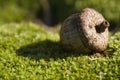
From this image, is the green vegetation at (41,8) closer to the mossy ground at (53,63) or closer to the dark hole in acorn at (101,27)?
the mossy ground at (53,63)

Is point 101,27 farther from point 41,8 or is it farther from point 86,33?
point 41,8

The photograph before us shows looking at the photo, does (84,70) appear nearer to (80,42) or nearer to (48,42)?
(80,42)

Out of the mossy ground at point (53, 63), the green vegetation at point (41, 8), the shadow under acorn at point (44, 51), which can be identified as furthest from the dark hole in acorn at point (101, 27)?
the green vegetation at point (41, 8)

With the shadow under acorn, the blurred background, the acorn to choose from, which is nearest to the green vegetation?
the blurred background

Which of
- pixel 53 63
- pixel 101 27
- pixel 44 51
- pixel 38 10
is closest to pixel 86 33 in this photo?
pixel 101 27

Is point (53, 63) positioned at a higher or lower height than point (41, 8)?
lower

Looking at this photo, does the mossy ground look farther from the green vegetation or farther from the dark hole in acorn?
the green vegetation

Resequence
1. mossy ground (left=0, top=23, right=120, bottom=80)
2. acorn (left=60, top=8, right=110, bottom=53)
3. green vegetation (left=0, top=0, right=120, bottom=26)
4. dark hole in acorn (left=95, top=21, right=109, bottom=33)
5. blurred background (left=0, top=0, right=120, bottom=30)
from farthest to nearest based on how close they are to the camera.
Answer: blurred background (left=0, top=0, right=120, bottom=30)
green vegetation (left=0, top=0, right=120, bottom=26)
dark hole in acorn (left=95, top=21, right=109, bottom=33)
acorn (left=60, top=8, right=110, bottom=53)
mossy ground (left=0, top=23, right=120, bottom=80)
